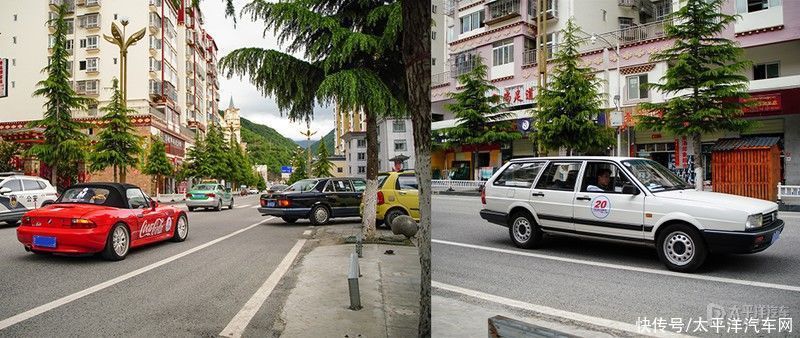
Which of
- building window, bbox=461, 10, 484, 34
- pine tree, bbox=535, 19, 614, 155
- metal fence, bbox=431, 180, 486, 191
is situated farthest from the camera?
building window, bbox=461, 10, 484, 34

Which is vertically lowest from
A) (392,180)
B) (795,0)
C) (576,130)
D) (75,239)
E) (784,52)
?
(75,239)

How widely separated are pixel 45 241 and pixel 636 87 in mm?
30589

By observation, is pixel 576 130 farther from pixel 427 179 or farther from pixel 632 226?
pixel 427 179

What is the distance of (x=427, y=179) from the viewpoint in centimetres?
368

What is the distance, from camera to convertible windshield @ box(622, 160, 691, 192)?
7738mm

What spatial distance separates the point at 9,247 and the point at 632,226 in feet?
40.8

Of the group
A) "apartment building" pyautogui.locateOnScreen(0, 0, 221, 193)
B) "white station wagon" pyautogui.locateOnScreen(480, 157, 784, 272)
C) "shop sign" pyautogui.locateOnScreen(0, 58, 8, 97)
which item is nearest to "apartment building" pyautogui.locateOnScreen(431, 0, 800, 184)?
"white station wagon" pyautogui.locateOnScreen(480, 157, 784, 272)

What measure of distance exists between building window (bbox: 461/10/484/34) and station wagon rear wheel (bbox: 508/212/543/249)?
33.7 meters

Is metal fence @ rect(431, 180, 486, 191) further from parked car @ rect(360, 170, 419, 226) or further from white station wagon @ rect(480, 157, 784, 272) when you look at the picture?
white station wagon @ rect(480, 157, 784, 272)

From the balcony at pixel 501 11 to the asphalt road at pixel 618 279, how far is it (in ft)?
96.7

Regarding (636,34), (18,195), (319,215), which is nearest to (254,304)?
(319,215)

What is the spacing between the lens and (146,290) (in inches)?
255

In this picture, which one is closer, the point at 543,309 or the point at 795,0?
the point at 543,309

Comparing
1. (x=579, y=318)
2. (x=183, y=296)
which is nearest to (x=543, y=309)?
(x=579, y=318)
